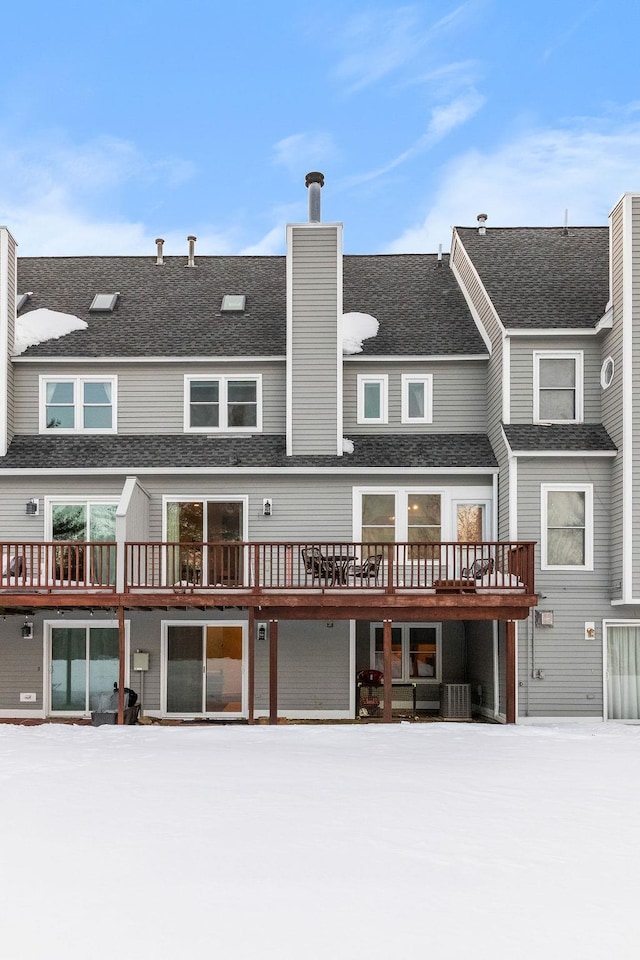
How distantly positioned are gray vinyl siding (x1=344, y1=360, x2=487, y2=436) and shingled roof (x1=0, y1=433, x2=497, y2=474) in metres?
0.23

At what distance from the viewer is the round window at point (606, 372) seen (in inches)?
573

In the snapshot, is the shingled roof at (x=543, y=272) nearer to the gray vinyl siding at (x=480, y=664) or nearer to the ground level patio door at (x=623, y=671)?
the ground level patio door at (x=623, y=671)

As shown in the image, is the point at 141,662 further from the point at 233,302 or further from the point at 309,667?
the point at 233,302

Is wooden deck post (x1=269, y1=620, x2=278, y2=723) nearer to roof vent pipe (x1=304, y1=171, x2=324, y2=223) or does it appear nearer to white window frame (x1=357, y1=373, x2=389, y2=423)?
white window frame (x1=357, y1=373, x2=389, y2=423)

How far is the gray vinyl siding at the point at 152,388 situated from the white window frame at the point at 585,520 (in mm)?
5271

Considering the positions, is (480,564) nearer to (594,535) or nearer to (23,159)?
(594,535)

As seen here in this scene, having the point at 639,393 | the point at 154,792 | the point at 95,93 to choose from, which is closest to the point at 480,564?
the point at 639,393

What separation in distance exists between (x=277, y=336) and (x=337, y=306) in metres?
1.60

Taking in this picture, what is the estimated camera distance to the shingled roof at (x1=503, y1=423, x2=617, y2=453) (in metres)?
14.3

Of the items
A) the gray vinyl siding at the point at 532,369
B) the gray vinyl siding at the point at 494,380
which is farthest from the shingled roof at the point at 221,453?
the gray vinyl siding at the point at 532,369

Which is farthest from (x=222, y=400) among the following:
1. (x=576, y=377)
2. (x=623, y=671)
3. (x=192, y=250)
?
(x=623, y=671)

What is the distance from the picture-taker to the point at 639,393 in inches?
548

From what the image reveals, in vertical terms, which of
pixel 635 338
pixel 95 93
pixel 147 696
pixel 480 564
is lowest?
pixel 147 696

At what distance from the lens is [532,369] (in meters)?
15.0
